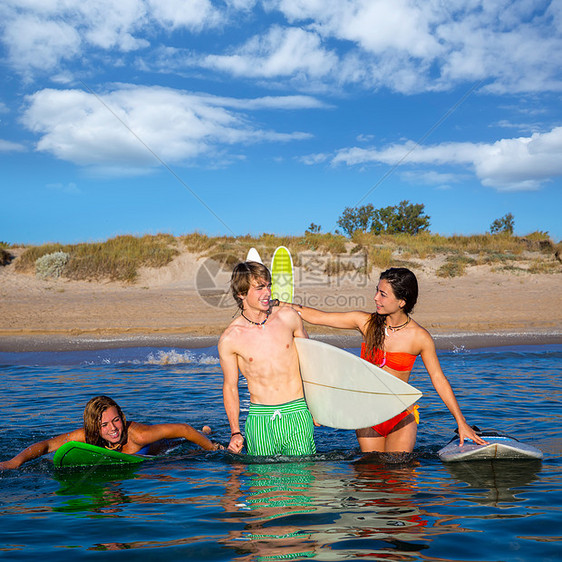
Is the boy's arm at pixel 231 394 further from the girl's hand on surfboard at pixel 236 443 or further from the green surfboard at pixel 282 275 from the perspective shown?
the green surfboard at pixel 282 275

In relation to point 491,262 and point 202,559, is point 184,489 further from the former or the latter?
point 491,262

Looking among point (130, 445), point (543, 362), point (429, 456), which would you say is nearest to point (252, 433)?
point (130, 445)

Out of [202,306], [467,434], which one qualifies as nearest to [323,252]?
[202,306]

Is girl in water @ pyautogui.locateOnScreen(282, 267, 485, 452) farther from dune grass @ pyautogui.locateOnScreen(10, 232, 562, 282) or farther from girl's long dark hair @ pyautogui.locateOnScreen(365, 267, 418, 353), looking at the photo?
dune grass @ pyautogui.locateOnScreen(10, 232, 562, 282)

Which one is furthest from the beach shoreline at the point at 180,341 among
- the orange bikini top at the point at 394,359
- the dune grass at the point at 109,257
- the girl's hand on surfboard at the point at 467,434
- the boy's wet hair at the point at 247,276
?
the dune grass at the point at 109,257

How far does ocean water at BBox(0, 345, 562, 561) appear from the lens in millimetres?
3113

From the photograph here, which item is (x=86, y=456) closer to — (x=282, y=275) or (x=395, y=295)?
(x=282, y=275)

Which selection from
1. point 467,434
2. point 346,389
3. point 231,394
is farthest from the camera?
point 346,389

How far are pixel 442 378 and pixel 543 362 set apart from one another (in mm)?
5937

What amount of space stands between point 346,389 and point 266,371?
78 centimetres

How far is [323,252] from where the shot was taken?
20047 millimetres

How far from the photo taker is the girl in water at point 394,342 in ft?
14.1

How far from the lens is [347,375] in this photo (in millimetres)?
4621

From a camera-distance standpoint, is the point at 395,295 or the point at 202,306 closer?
the point at 395,295
